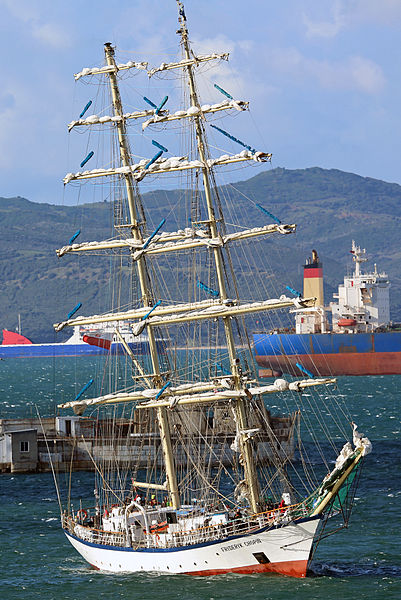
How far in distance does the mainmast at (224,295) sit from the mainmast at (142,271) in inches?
160

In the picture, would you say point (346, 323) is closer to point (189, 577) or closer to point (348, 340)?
point (348, 340)

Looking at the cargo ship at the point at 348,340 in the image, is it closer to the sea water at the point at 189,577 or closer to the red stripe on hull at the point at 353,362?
the red stripe on hull at the point at 353,362

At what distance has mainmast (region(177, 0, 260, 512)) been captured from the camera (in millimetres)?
50219

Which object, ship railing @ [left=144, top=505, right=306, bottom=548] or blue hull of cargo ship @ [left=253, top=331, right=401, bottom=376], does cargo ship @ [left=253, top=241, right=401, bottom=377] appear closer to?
blue hull of cargo ship @ [left=253, top=331, right=401, bottom=376]

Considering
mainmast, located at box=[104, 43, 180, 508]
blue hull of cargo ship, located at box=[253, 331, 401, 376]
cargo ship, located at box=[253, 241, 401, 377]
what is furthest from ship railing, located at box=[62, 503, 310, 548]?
blue hull of cargo ship, located at box=[253, 331, 401, 376]

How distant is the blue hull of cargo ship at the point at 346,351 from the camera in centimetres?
16525

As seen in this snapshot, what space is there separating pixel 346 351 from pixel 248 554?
12165 cm

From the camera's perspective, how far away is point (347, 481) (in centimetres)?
4616

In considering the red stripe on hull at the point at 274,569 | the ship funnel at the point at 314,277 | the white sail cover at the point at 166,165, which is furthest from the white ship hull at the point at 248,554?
the ship funnel at the point at 314,277

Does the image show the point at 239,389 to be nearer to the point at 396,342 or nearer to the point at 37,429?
the point at 37,429

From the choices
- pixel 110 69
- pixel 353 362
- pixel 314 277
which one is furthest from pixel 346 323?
pixel 110 69

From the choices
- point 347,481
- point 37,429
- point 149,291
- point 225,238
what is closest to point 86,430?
point 37,429

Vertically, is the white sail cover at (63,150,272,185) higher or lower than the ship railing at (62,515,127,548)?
higher

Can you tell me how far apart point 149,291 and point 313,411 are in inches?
2542
